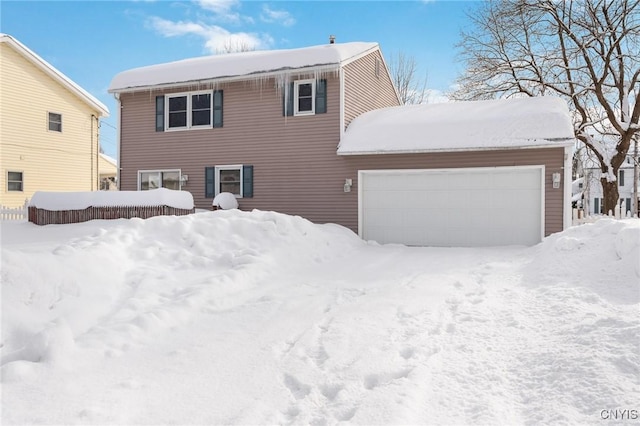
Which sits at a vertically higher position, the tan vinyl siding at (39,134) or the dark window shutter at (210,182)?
the tan vinyl siding at (39,134)

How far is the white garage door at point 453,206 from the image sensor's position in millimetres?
10008

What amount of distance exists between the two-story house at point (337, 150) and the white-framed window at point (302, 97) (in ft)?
0.09

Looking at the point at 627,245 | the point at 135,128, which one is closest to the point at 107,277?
the point at 627,245

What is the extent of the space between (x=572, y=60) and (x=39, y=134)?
72.9 feet

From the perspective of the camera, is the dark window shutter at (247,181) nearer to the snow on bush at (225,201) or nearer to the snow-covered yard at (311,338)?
the snow on bush at (225,201)

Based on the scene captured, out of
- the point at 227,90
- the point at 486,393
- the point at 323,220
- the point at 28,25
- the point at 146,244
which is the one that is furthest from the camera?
the point at 28,25

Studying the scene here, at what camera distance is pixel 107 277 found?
5.17 metres

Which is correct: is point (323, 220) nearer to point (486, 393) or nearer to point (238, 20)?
point (486, 393)

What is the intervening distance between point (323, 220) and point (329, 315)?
24.1 feet

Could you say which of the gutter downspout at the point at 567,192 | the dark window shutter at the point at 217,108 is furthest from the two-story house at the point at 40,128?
the gutter downspout at the point at 567,192

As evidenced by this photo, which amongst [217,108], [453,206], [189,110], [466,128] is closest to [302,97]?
[217,108]

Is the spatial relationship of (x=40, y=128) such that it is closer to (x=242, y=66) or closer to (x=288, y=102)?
(x=242, y=66)

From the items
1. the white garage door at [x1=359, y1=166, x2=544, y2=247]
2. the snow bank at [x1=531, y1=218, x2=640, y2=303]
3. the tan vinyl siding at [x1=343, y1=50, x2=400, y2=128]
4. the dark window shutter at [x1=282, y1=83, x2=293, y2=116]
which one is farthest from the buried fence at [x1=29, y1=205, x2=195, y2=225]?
the snow bank at [x1=531, y1=218, x2=640, y2=303]
